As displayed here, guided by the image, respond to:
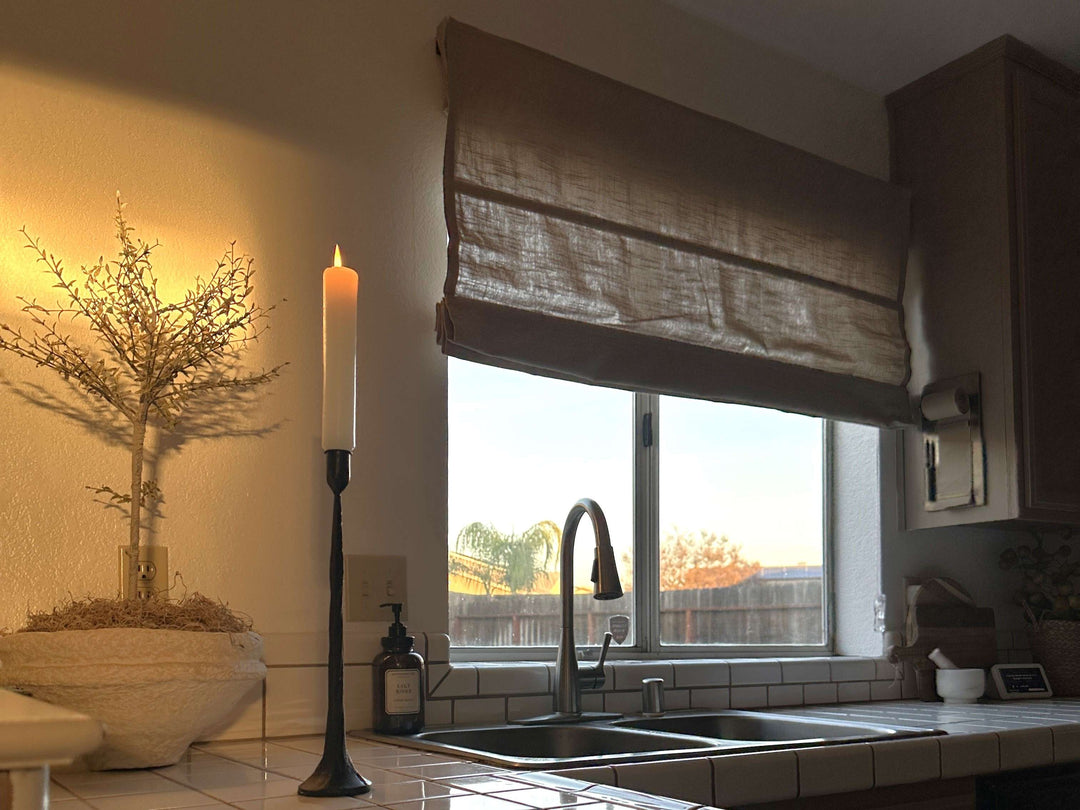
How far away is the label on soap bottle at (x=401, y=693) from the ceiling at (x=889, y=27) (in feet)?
5.54

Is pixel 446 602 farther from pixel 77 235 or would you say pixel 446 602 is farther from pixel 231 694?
pixel 77 235

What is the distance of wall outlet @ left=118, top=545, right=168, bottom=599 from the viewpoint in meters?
1.61

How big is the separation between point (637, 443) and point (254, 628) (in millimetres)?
1081

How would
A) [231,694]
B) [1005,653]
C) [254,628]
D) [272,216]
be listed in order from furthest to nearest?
[1005,653] → [272,216] → [254,628] → [231,694]

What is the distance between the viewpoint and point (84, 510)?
5.61 feet

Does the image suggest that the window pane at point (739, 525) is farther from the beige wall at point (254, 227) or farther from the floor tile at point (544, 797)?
the floor tile at point (544, 797)

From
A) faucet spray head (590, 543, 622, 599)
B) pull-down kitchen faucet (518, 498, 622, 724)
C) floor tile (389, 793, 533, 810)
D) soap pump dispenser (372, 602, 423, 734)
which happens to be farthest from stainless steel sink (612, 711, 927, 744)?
floor tile (389, 793, 533, 810)

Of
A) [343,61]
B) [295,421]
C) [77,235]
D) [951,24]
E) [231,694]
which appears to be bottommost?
[231,694]

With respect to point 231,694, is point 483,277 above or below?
above

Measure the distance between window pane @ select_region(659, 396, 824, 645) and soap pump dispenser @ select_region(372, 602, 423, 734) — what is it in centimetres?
86

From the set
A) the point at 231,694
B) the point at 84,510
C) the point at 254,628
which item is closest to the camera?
the point at 231,694

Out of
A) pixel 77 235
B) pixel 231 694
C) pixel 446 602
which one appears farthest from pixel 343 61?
pixel 231 694

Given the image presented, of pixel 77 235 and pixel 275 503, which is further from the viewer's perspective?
pixel 275 503

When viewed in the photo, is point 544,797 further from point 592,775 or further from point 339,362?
point 339,362
